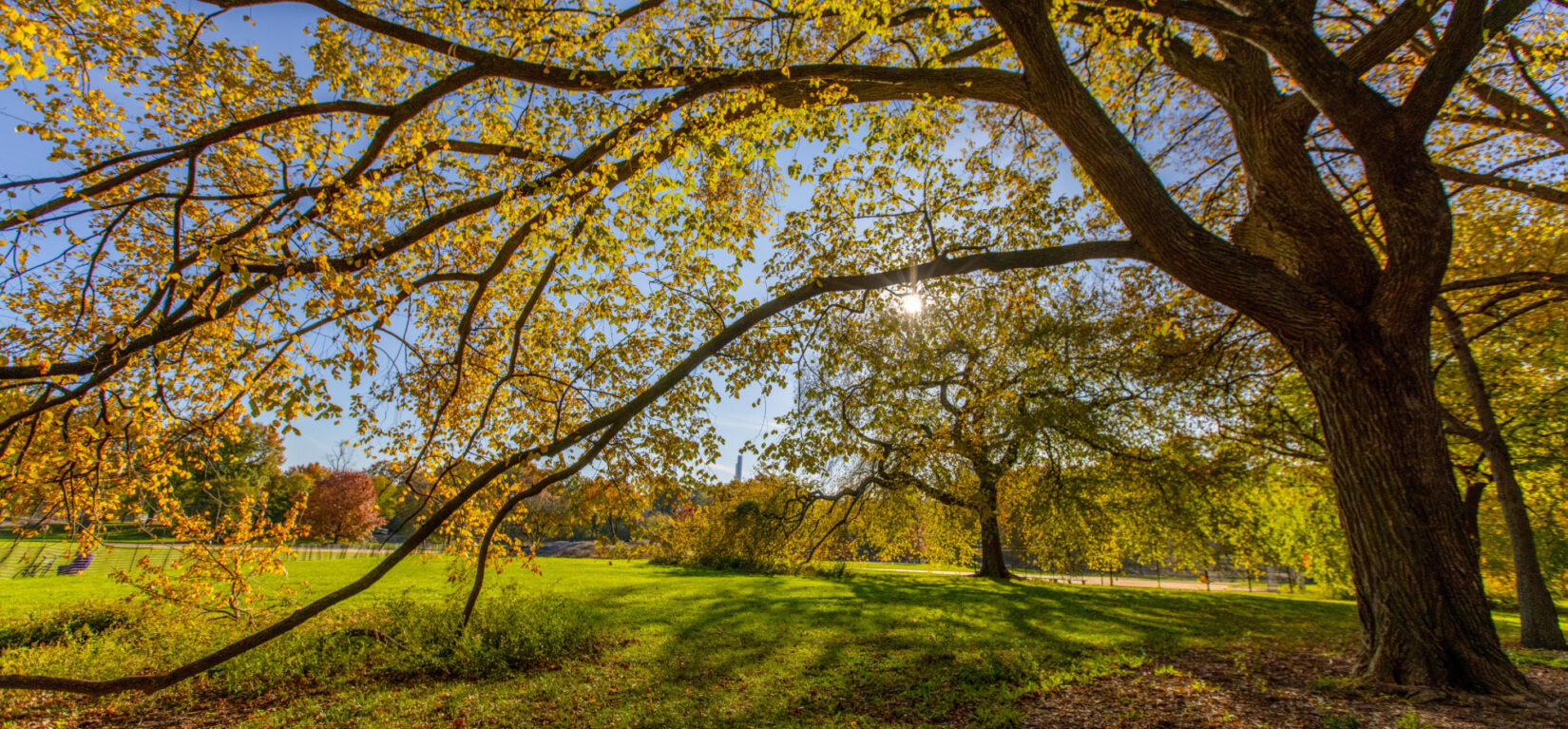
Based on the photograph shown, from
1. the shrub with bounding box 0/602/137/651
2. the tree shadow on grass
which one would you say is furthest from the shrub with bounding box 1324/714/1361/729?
the shrub with bounding box 0/602/137/651

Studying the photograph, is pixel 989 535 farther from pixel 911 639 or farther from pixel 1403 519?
pixel 1403 519

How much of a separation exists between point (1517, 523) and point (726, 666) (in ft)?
40.9

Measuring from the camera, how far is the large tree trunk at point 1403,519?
4.75 m

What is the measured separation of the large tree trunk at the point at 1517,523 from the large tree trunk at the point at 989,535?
9.55m

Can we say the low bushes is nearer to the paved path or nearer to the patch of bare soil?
the patch of bare soil

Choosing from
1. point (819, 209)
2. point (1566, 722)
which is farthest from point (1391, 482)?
point (819, 209)

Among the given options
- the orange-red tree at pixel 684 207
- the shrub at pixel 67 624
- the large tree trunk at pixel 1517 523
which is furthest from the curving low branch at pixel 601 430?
the large tree trunk at pixel 1517 523

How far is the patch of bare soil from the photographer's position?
4262 millimetres

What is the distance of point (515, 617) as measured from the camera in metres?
8.95

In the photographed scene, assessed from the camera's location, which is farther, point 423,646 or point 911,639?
point 911,639

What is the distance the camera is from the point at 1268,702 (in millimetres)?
5281

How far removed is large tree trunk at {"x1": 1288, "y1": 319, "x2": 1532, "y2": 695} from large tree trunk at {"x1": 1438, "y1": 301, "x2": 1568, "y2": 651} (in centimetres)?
577

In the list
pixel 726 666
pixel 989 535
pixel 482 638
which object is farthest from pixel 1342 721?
pixel 989 535

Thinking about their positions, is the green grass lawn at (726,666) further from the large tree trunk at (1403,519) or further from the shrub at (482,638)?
the large tree trunk at (1403,519)
